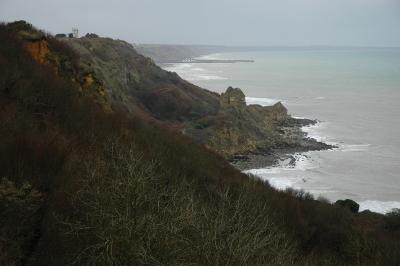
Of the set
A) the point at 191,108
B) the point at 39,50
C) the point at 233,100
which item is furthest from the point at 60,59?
the point at 233,100

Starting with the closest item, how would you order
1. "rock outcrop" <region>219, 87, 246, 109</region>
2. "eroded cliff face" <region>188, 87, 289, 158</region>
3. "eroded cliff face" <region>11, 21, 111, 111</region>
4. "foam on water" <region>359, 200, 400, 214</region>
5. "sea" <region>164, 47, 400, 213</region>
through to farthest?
"eroded cliff face" <region>11, 21, 111, 111</region>, "foam on water" <region>359, 200, 400, 214</region>, "sea" <region>164, 47, 400, 213</region>, "eroded cliff face" <region>188, 87, 289, 158</region>, "rock outcrop" <region>219, 87, 246, 109</region>

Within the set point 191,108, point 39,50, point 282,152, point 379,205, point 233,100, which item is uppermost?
point 39,50

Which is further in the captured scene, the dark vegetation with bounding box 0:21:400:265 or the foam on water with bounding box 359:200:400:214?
the foam on water with bounding box 359:200:400:214

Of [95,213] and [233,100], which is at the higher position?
[95,213]

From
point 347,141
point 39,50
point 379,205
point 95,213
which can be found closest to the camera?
point 95,213

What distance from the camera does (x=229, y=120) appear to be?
61.2 metres

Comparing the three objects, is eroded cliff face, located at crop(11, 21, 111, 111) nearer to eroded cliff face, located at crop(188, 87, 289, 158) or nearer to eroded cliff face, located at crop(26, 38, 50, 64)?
eroded cliff face, located at crop(26, 38, 50, 64)

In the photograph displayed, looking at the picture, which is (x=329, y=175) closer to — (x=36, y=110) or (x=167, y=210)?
(x=36, y=110)

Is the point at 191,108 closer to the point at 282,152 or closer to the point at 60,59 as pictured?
the point at 282,152

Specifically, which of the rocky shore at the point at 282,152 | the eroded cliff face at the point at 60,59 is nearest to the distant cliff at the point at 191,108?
the rocky shore at the point at 282,152

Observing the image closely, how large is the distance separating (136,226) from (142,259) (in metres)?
0.72

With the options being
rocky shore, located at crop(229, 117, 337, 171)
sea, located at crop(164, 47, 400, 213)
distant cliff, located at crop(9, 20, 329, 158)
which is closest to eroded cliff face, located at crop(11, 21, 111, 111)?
distant cliff, located at crop(9, 20, 329, 158)

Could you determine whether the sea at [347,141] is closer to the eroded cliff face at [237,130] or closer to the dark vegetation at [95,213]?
the eroded cliff face at [237,130]

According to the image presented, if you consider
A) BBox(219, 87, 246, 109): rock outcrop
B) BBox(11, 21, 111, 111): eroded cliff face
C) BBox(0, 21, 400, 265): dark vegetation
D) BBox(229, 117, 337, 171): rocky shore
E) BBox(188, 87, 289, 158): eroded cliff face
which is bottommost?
BBox(229, 117, 337, 171): rocky shore
